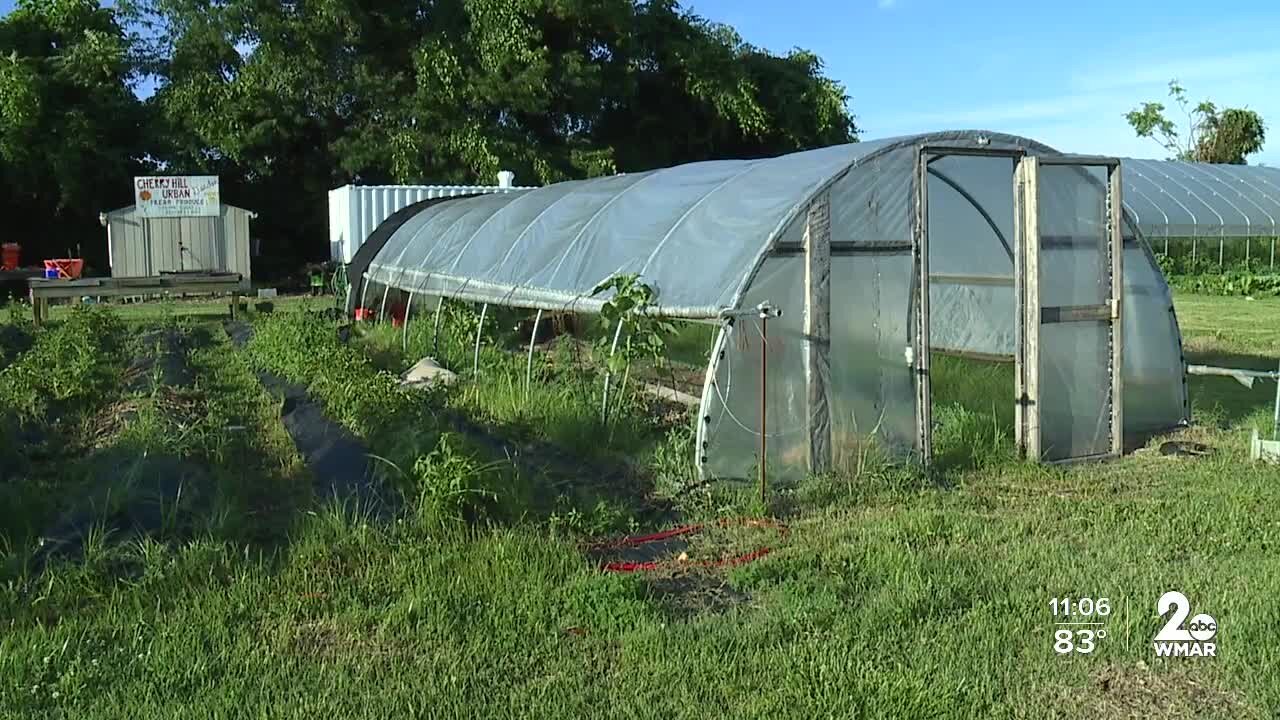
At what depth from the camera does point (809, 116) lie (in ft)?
93.0

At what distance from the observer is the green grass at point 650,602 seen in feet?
12.6

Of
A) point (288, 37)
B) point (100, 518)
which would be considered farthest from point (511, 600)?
point (288, 37)

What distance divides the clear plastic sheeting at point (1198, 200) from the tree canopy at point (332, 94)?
7.75 metres

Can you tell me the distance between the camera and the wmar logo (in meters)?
4.19

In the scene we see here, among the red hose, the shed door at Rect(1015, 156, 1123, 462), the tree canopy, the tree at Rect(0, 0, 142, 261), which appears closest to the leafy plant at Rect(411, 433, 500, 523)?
the red hose

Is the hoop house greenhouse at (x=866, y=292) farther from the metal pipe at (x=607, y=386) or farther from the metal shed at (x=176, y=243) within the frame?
the metal shed at (x=176, y=243)

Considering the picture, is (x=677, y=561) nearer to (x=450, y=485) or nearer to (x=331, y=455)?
(x=450, y=485)

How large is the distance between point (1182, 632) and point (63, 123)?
25.1 m

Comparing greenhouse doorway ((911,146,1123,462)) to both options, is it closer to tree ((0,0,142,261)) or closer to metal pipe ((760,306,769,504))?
metal pipe ((760,306,769,504))

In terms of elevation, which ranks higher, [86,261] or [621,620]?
[86,261]

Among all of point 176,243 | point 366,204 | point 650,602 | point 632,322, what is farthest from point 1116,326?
point 176,243

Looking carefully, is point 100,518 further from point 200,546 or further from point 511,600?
point 511,600

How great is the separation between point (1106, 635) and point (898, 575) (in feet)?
3.08

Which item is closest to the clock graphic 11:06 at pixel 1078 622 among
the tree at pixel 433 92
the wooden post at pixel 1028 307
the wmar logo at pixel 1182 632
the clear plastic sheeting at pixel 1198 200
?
the wmar logo at pixel 1182 632
